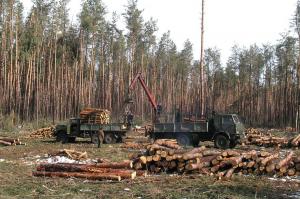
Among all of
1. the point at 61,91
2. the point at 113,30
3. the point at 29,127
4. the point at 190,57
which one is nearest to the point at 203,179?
the point at 29,127

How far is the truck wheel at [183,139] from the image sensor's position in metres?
24.3

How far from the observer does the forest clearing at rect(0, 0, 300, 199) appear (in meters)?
12.8

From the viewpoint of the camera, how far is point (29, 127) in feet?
126

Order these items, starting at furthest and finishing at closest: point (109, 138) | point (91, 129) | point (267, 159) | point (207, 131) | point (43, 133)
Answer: point (43, 133) < point (91, 129) < point (109, 138) < point (207, 131) < point (267, 159)

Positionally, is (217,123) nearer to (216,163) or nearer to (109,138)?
(109,138)

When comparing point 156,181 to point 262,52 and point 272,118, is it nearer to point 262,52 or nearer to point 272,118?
point 272,118

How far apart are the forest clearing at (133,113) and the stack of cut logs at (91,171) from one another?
3cm

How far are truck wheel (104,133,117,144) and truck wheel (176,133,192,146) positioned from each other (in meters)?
4.84

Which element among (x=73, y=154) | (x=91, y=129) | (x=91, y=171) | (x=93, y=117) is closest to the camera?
(x=91, y=171)

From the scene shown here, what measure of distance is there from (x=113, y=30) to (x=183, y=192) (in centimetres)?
5350

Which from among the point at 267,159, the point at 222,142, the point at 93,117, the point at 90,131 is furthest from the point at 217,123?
the point at 267,159

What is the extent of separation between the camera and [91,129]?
2788 cm

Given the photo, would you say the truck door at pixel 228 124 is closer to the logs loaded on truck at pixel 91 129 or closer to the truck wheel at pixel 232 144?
the truck wheel at pixel 232 144

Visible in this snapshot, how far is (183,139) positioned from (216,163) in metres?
9.93
